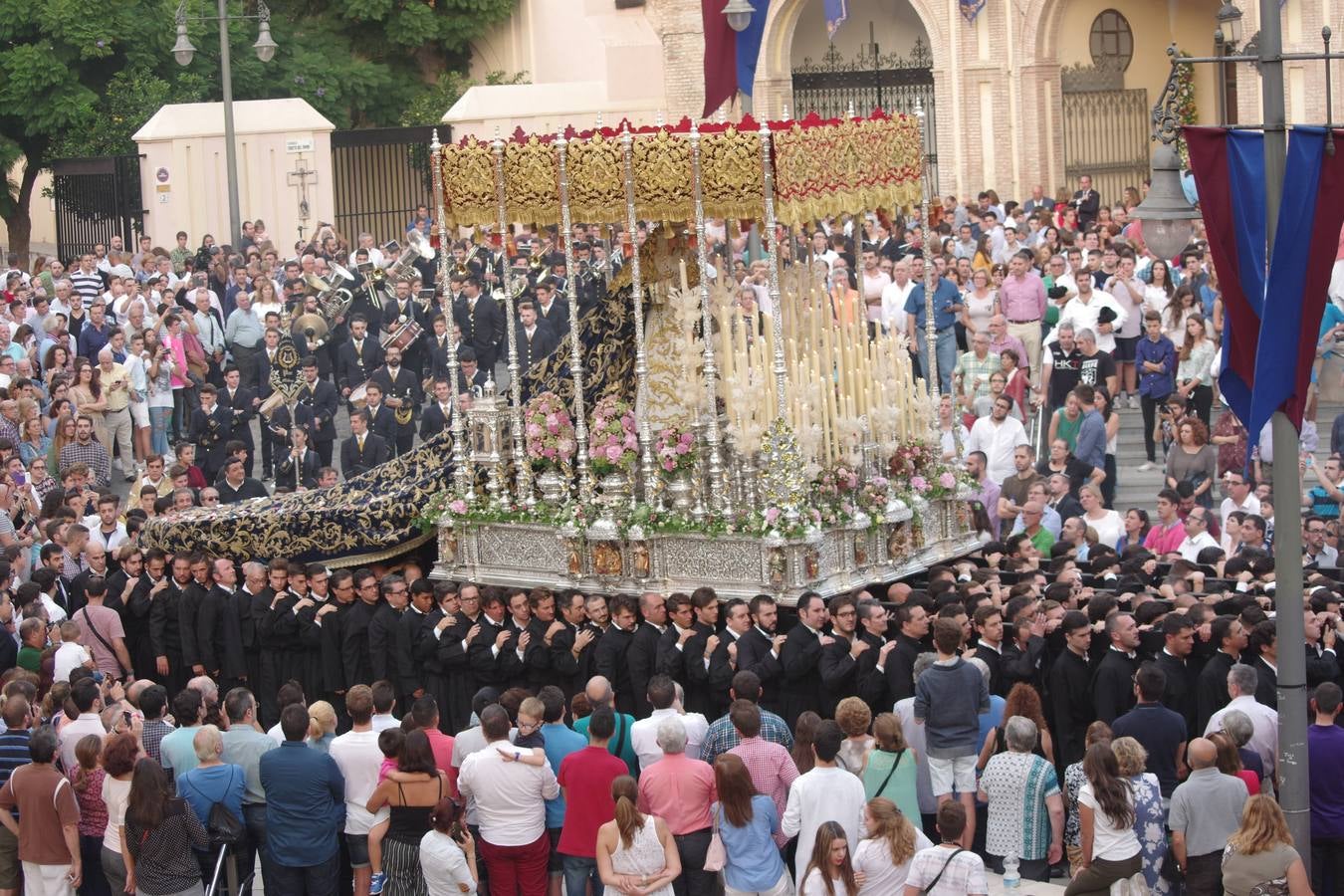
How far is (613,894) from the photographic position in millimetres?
11070

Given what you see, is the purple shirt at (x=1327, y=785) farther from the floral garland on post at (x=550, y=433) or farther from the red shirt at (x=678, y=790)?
the floral garland on post at (x=550, y=433)

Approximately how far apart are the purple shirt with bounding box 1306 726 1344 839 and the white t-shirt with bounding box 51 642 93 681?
7353 millimetres

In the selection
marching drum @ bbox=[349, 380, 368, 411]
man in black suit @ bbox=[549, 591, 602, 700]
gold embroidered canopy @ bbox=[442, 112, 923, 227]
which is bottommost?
man in black suit @ bbox=[549, 591, 602, 700]

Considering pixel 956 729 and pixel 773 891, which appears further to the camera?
pixel 956 729

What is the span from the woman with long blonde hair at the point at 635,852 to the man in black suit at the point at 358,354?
37.6ft

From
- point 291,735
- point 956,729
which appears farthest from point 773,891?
point 291,735

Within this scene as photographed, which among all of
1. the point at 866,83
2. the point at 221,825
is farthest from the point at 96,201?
the point at 221,825

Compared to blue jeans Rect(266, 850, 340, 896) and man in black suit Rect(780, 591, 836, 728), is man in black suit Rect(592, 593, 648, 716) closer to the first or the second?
man in black suit Rect(780, 591, 836, 728)

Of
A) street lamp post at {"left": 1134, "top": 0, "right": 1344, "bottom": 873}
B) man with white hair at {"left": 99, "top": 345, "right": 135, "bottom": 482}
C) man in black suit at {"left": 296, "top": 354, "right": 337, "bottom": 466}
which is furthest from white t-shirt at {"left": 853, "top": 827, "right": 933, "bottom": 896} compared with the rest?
man with white hair at {"left": 99, "top": 345, "right": 135, "bottom": 482}

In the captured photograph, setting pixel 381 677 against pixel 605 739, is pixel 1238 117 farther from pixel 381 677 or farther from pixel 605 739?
pixel 605 739

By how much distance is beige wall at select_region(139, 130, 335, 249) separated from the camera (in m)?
32.1

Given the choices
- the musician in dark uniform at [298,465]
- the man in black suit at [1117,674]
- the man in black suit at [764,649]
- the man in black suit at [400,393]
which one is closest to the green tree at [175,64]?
the man in black suit at [400,393]

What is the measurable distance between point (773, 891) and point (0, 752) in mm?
4401

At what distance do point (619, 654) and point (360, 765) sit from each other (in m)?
2.24
